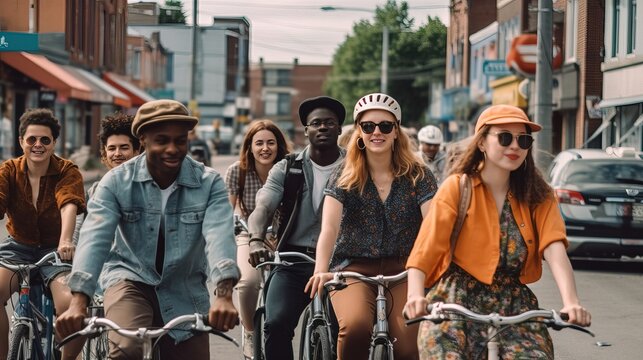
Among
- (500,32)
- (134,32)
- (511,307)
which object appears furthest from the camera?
(134,32)

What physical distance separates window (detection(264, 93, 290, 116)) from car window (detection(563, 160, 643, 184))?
129 meters

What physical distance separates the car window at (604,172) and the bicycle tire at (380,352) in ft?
36.5

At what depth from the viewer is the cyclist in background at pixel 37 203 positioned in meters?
7.45

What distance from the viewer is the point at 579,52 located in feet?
122

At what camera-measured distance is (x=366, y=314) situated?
20.8 feet

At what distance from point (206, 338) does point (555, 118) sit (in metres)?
37.2

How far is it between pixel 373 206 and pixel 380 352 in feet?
2.75

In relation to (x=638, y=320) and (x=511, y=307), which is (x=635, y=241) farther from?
(x=511, y=307)

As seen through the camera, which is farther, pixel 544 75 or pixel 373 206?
pixel 544 75

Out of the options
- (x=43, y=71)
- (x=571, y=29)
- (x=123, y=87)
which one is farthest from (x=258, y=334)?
(x=123, y=87)

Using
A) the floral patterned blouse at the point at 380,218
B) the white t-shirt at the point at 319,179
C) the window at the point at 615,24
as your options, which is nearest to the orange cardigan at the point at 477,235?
the floral patterned blouse at the point at 380,218

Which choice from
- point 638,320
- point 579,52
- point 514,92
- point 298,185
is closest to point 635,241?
point 638,320

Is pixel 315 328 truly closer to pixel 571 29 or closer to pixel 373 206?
pixel 373 206

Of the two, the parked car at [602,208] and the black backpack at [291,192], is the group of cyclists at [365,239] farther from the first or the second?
the parked car at [602,208]
